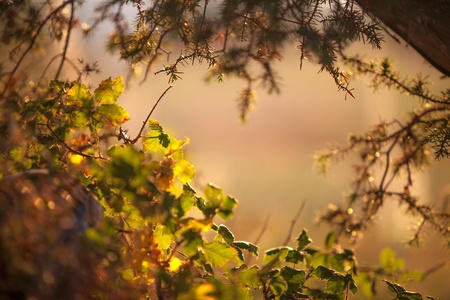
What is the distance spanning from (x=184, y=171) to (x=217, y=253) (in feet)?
0.53

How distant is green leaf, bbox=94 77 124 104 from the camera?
2.27ft

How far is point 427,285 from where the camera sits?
10.1 feet

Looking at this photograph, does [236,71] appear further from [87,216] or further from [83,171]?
[87,216]

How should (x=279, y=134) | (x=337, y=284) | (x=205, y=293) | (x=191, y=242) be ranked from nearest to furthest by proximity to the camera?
(x=205, y=293) < (x=191, y=242) < (x=337, y=284) < (x=279, y=134)

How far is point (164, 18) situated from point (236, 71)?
0.25 m

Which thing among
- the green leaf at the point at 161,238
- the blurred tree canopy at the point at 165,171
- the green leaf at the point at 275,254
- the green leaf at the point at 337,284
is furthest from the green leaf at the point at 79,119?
the green leaf at the point at 337,284

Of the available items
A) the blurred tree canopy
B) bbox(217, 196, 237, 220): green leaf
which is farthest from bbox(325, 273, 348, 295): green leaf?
bbox(217, 196, 237, 220): green leaf

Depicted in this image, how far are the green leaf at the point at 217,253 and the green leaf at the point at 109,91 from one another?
34 centimetres

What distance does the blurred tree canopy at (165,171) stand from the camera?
0.41 meters

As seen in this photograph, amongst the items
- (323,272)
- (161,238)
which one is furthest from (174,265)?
(323,272)

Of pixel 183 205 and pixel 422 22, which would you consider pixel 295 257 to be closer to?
pixel 183 205

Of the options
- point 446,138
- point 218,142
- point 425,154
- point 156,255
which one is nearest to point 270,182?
point 218,142

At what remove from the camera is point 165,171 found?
2.08ft

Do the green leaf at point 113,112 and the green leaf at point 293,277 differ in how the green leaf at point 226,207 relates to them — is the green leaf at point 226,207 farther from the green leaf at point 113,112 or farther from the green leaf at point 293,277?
the green leaf at point 113,112
